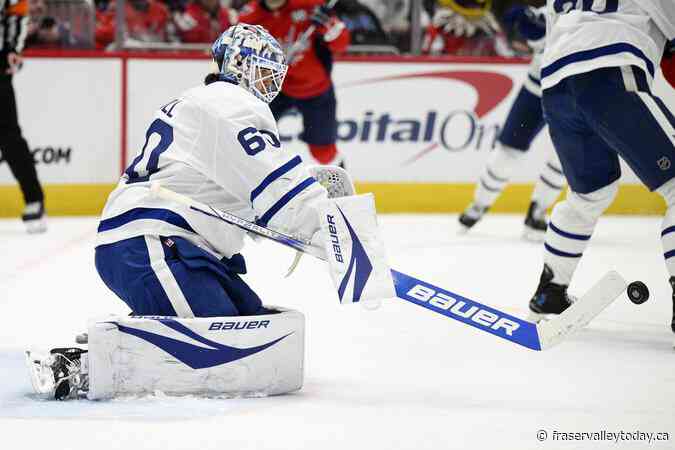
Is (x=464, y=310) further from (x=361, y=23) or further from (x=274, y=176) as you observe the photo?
(x=361, y=23)

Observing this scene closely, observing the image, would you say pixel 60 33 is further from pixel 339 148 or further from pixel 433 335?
pixel 433 335

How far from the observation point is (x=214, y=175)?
3043 mm

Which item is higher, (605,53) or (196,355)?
(605,53)

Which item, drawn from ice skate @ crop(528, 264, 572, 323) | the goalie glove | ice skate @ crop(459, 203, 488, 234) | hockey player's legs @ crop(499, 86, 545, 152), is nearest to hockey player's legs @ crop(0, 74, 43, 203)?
ice skate @ crop(459, 203, 488, 234)

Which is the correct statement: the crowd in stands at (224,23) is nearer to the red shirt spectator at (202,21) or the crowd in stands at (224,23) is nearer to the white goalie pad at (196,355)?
the red shirt spectator at (202,21)

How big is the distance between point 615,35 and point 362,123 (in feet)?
10.3

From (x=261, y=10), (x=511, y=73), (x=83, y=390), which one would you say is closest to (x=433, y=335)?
(x=83, y=390)

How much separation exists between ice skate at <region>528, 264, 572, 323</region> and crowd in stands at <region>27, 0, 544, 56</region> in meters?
3.05

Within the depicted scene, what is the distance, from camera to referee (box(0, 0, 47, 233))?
6.00 metres

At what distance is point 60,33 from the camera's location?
21.5 ft

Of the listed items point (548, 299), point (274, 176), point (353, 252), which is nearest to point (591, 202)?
point (548, 299)

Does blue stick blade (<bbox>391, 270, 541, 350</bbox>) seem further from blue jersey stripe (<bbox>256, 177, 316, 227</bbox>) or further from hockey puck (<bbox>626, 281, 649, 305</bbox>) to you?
hockey puck (<bbox>626, 281, 649, 305</bbox>)

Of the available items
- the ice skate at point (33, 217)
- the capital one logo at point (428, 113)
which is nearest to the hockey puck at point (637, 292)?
the ice skate at point (33, 217)

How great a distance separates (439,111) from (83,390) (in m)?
4.24
